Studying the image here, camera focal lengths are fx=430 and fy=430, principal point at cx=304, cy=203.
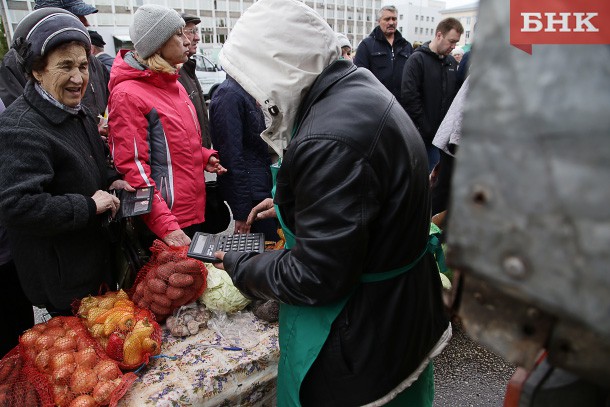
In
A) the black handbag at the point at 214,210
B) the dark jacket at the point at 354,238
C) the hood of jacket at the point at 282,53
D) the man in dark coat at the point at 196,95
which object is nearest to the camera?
the dark jacket at the point at 354,238

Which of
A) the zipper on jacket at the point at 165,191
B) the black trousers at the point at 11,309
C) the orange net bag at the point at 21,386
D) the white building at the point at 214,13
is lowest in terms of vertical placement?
the black trousers at the point at 11,309

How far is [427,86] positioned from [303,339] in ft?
13.3

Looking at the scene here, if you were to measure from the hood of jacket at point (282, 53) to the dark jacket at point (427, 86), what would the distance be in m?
3.67

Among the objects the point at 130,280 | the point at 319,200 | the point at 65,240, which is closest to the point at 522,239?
the point at 319,200

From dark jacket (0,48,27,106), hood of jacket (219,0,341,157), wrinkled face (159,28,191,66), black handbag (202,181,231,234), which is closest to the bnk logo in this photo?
hood of jacket (219,0,341,157)

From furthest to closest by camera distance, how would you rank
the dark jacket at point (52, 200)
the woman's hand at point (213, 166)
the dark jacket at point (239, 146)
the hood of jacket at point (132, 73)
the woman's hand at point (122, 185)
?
the dark jacket at point (239, 146), the woman's hand at point (213, 166), the hood of jacket at point (132, 73), the woman's hand at point (122, 185), the dark jacket at point (52, 200)

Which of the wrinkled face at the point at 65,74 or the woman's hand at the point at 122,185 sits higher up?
the wrinkled face at the point at 65,74

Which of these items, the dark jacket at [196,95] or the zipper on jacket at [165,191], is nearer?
the zipper on jacket at [165,191]

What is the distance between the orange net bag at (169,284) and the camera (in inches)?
72.0

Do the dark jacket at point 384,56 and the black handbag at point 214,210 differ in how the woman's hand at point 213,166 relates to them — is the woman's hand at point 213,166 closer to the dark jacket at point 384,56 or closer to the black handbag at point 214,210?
the black handbag at point 214,210

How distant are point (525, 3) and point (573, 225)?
241 millimetres

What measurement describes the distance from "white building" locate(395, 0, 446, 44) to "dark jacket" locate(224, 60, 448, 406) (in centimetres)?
6730

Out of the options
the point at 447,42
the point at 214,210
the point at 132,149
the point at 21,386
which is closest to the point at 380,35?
the point at 447,42

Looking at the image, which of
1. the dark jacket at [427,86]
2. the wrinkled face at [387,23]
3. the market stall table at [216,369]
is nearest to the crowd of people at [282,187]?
the market stall table at [216,369]
